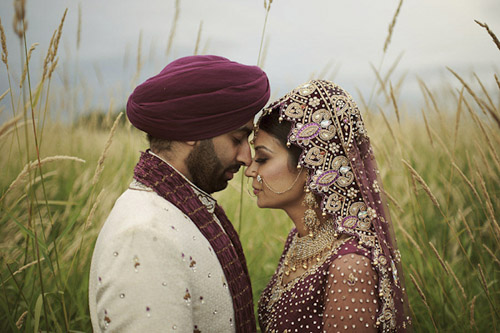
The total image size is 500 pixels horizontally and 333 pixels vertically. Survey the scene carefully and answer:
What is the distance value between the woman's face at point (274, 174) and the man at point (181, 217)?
0.11m

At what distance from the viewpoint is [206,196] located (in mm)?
2270

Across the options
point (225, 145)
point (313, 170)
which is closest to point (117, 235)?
point (225, 145)

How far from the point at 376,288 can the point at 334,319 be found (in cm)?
24

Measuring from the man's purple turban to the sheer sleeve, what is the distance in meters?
0.85

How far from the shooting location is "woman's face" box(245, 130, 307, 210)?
2.36 meters

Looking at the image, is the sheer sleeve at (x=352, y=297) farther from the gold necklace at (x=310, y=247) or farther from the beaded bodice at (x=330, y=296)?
the gold necklace at (x=310, y=247)

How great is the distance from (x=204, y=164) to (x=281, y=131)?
44 centimetres

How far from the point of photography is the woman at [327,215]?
6.75 feet

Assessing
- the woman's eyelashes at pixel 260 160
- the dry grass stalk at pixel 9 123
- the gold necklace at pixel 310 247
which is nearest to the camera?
the dry grass stalk at pixel 9 123

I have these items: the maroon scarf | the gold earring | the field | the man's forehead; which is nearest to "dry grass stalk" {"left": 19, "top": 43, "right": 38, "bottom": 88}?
the field

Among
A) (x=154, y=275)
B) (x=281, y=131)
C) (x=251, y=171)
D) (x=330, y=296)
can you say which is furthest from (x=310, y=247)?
(x=154, y=275)

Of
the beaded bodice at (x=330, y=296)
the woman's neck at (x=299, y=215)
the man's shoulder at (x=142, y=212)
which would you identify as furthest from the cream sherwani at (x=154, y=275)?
the woman's neck at (x=299, y=215)

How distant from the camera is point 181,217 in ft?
6.52

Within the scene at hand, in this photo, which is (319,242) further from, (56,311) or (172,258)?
(56,311)
